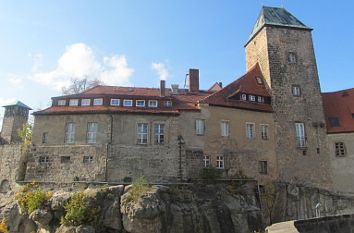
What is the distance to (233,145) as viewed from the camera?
91.3 ft

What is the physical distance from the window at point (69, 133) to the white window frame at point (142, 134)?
4.93 m

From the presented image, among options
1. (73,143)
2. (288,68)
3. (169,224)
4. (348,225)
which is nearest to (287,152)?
(288,68)

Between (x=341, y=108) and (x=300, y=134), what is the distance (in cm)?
571

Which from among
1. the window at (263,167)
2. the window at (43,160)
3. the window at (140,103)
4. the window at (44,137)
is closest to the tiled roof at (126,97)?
the window at (140,103)

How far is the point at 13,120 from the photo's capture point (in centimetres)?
3578

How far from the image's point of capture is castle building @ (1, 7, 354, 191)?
84.2 ft

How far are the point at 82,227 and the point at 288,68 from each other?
22624 mm

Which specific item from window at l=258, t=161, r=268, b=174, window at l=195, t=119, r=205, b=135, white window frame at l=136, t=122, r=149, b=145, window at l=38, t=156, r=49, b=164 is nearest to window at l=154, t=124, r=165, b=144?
white window frame at l=136, t=122, r=149, b=145

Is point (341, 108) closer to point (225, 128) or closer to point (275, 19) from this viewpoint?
point (275, 19)

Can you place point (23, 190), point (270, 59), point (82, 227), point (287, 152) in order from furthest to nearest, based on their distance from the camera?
point (270, 59) < point (287, 152) < point (23, 190) < point (82, 227)

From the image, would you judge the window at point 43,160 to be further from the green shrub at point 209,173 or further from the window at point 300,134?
the window at point 300,134

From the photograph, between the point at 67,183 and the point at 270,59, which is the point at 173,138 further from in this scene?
the point at 270,59

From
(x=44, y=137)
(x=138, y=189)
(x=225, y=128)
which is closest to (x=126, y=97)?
(x=44, y=137)

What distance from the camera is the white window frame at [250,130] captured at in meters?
28.5
